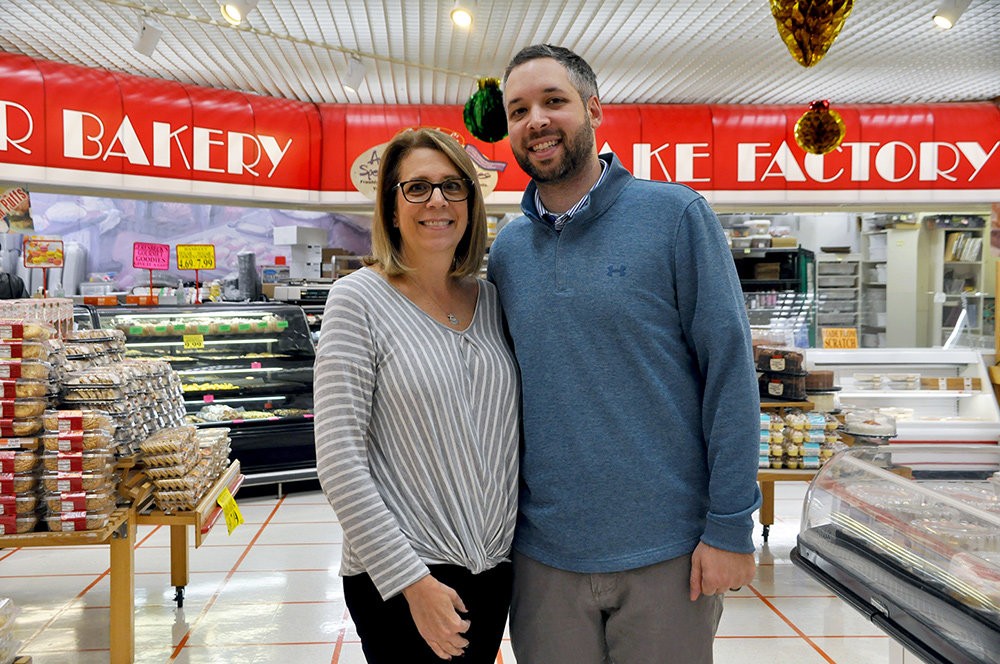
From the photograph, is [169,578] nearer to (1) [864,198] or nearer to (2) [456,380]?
(2) [456,380]

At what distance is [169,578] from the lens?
14.5 feet

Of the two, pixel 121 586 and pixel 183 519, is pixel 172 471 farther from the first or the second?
pixel 121 586

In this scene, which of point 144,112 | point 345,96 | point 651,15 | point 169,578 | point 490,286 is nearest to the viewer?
point 490,286

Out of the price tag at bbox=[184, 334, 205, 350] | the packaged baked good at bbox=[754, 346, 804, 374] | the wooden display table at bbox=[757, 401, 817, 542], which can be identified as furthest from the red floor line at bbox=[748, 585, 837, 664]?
the price tag at bbox=[184, 334, 205, 350]

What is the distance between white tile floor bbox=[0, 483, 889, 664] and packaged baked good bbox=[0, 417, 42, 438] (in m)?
0.75

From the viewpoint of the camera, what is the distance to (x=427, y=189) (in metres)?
1.75

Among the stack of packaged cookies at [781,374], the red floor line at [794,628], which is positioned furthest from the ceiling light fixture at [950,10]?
the red floor line at [794,628]

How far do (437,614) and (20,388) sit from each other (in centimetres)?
216

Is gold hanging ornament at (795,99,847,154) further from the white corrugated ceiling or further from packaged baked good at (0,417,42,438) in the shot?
packaged baked good at (0,417,42,438)

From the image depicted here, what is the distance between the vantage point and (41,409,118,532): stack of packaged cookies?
9.62ft

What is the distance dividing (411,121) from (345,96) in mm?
711

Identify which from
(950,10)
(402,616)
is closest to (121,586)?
(402,616)

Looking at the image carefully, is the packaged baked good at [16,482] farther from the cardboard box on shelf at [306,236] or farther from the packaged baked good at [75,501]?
the cardboard box on shelf at [306,236]

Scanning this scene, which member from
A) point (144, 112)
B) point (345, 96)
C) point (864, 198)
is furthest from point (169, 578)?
point (864, 198)
